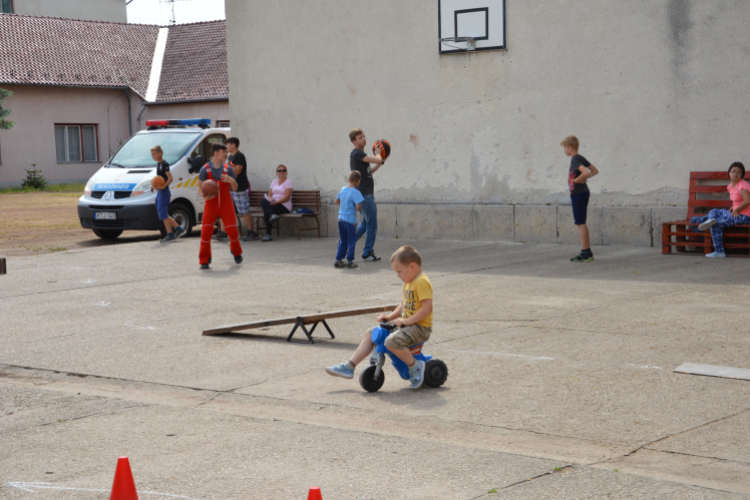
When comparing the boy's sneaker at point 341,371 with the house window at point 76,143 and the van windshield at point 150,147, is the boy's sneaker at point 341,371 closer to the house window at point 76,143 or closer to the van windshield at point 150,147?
the van windshield at point 150,147

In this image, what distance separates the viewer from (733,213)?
12188 millimetres

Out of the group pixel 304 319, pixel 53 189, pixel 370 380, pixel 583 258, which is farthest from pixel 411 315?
pixel 53 189

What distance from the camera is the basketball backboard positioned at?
14898 millimetres

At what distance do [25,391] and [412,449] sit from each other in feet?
10.5

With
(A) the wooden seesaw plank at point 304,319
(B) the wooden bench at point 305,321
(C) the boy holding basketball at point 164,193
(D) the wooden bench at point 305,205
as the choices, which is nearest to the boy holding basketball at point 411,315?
(A) the wooden seesaw plank at point 304,319

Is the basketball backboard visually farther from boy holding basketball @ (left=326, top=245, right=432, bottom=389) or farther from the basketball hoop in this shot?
boy holding basketball @ (left=326, top=245, right=432, bottom=389)

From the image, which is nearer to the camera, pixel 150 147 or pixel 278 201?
pixel 278 201

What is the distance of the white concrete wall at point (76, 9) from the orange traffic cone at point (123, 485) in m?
51.9

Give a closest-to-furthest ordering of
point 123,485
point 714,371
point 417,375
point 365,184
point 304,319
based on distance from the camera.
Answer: point 123,485
point 417,375
point 714,371
point 304,319
point 365,184

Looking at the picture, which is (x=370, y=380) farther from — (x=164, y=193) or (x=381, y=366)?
(x=164, y=193)

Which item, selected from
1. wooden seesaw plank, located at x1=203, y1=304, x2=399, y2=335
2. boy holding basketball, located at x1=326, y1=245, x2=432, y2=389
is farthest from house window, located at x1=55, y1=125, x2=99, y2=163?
boy holding basketball, located at x1=326, y1=245, x2=432, y2=389

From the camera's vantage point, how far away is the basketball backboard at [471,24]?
14898 mm

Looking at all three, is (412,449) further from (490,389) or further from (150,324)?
(150,324)

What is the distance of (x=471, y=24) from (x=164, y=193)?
6.40 meters
